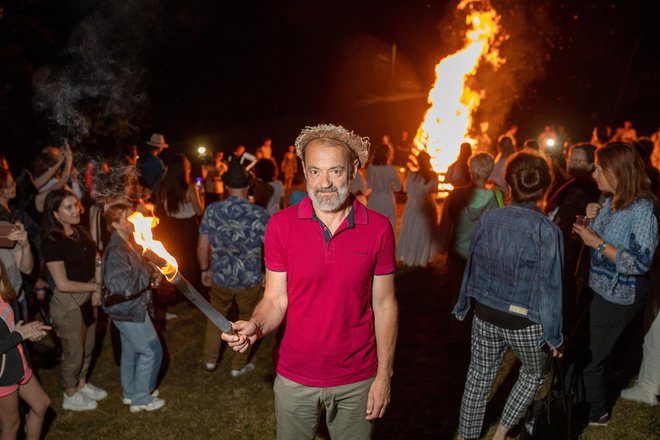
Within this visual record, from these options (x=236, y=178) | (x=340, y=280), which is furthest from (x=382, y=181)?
(x=340, y=280)

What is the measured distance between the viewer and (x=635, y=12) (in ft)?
92.5

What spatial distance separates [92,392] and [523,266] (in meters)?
4.87

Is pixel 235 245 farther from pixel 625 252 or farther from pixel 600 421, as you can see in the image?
pixel 600 421

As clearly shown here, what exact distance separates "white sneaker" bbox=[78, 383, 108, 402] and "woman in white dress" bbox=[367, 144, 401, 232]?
6.07 m

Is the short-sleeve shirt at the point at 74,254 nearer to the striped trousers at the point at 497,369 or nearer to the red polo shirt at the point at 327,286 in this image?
the red polo shirt at the point at 327,286

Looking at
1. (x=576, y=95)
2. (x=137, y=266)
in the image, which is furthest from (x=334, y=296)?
(x=576, y=95)

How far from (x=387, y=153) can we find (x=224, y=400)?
6.00 meters

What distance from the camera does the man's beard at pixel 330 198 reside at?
10.4ft

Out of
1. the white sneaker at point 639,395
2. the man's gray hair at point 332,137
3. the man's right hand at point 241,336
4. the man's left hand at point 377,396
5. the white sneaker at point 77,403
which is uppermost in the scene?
the man's gray hair at point 332,137

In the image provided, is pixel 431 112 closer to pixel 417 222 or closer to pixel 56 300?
pixel 417 222

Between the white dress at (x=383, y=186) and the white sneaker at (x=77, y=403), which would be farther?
the white dress at (x=383, y=186)

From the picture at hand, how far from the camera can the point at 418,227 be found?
9883mm

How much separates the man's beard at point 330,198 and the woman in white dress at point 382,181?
6.60 metres

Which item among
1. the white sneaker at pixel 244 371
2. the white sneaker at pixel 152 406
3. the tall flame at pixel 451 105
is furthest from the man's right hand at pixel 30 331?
the tall flame at pixel 451 105
